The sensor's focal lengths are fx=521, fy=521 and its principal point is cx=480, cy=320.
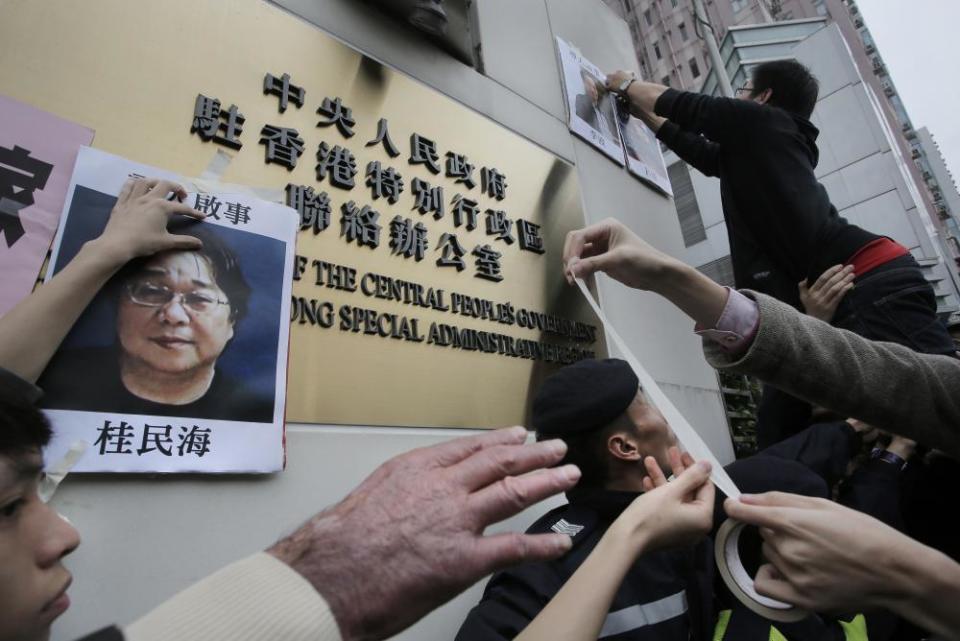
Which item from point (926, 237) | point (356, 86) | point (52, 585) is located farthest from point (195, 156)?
point (926, 237)

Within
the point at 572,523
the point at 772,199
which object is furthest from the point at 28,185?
the point at 772,199

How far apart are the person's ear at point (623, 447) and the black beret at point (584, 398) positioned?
0.05m

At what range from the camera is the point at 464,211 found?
201 centimetres

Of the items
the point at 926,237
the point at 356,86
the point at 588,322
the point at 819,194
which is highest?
the point at 926,237

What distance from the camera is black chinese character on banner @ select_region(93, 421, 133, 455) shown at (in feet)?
3.54

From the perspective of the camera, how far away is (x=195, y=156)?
4.62ft

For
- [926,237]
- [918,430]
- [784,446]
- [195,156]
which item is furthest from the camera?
[926,237]

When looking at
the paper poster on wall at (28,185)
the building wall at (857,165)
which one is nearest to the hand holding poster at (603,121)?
the paper poster on wall at (28,185)

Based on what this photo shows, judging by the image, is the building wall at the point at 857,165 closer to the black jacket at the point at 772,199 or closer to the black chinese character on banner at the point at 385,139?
the black jacket at the point at 772,199

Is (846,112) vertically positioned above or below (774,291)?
above

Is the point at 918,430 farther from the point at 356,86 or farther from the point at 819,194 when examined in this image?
the point at 356,86

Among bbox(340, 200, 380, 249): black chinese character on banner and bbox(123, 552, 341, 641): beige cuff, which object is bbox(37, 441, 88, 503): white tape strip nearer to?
bbox(123, 552, 341, 641): beige cuff

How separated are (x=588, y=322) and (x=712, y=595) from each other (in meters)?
1.18

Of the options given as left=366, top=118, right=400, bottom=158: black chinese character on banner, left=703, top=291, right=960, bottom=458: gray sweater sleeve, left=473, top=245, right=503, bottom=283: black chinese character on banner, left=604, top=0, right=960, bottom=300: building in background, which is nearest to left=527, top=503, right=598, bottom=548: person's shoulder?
left=703, top=291, right=960, bottom=458: gray sweater sleeve
